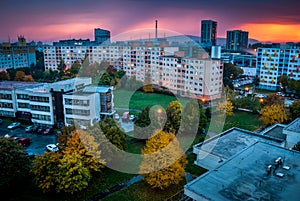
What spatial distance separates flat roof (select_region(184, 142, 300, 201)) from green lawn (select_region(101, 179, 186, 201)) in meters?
3.44

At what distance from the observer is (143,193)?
1308 cm

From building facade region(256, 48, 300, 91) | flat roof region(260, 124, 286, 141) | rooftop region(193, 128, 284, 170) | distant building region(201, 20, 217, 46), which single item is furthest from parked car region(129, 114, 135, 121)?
distant building region(201, 20, 217, 46)

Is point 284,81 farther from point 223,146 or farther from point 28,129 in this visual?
point 28,129

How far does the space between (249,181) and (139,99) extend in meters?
24.7

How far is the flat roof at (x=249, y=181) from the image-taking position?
29.5 ft

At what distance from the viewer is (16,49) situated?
53.5 meters

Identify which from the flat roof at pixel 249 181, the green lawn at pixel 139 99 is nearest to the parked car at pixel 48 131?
the green lawn at pixel 139 99

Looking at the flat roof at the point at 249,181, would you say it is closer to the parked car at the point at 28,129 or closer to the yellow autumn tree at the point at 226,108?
the yellow autumn tree at the point at 226,108

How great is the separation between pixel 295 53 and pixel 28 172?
130 ft

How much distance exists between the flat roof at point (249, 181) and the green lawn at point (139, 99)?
1848 cm

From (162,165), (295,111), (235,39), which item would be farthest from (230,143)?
(235,39)

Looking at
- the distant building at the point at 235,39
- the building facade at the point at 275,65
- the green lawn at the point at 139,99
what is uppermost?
the distant building at the point at 235,39

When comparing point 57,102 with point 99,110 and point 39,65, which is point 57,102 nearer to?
point 99,110

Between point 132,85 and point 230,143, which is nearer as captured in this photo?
point 230,143
